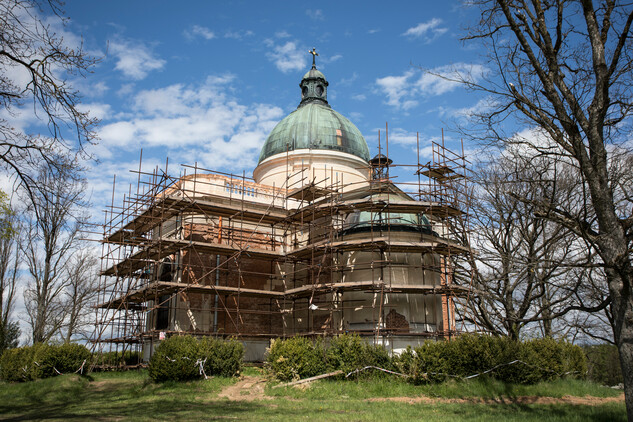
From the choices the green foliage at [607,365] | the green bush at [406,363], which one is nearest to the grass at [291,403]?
the green bush at [406,363]

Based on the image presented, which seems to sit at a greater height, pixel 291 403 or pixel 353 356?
pixel 353 356

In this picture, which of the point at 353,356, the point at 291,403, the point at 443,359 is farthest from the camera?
the point at 353,356

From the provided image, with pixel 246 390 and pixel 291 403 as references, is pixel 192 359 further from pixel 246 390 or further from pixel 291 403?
pixel 291 403

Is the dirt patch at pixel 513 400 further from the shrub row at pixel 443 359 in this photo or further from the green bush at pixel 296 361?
the green bush at pixel 296 361

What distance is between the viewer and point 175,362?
17.3m

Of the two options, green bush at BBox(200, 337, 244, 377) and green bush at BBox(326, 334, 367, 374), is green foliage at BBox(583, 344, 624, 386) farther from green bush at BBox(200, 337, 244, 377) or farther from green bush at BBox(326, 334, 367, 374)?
green bush at BBox(200, 337, 244, 377)

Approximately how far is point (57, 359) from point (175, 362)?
4.86 meters

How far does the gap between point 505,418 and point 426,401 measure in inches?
114

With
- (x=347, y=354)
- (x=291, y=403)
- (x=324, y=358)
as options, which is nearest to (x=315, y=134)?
(x=324, y=358)

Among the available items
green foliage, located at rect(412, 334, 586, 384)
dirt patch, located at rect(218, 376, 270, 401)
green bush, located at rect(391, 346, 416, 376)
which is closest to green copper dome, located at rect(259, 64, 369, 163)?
dirt patch, located at rect(218, 376, 270, 401)

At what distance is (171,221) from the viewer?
25.2 meters

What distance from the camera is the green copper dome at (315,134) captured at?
30.9 metres

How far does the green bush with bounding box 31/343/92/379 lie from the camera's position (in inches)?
737

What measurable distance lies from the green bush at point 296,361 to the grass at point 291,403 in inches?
24.1
